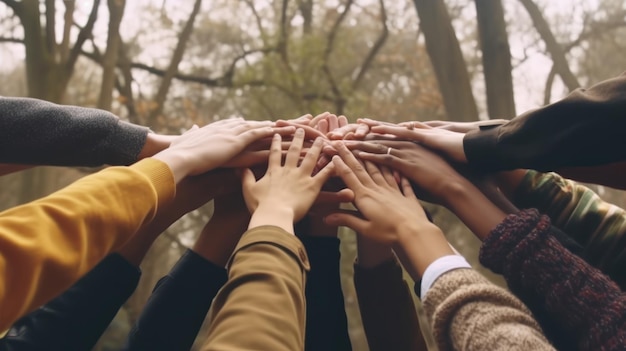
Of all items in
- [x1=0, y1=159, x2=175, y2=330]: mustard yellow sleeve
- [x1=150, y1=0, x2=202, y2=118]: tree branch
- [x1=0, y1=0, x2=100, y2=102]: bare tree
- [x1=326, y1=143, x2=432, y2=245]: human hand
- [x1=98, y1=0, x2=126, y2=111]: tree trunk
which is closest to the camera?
[x1=0, y1=159, x2=175, y2=330]: mustard yellow sleeve

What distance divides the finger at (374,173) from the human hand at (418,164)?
1 cm

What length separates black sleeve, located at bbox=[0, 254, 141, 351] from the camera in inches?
25.6

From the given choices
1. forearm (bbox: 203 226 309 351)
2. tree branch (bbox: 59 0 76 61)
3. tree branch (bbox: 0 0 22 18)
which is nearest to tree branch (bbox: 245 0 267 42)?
tree branch (bbox: 59 0 76 61)

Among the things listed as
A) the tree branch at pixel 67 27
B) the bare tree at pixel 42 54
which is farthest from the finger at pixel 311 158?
the tree branch at pixel 67 27

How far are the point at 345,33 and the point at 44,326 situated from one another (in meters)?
2.35

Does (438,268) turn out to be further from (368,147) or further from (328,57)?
(328,57)

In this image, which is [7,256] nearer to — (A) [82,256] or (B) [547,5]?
(A) [82,256]

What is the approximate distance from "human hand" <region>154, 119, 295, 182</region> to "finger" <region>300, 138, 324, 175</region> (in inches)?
2.5

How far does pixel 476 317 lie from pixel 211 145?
1.47 feet

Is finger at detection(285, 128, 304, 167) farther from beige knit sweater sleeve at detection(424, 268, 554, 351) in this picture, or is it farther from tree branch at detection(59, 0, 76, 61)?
tree branch at detection(59, 0, 76, 61)

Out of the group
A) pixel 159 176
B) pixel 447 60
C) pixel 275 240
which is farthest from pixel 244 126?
pixel 447 60

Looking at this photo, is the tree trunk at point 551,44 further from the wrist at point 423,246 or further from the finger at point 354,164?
the wrist at point 423,246

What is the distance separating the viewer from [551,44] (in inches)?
91.0

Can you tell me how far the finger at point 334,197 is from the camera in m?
0.71
